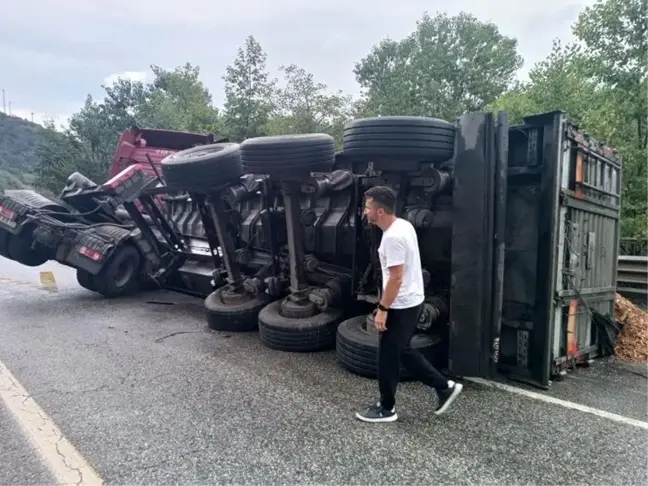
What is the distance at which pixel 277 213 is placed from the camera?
591 cm

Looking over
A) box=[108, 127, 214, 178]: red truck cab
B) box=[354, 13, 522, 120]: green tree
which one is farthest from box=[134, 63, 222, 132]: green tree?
box=[108, 127, 214, 178]: red truck cab

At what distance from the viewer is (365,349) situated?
13.5 ft

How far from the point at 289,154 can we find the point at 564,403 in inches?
120

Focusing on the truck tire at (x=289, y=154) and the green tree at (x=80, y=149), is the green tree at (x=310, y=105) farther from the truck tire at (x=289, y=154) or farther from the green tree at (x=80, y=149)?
the truck tire at (x=289, y=154)

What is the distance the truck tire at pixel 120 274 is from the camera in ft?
25.5

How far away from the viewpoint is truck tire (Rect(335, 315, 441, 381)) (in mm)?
4082

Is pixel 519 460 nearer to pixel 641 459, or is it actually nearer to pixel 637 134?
pixel 641 459

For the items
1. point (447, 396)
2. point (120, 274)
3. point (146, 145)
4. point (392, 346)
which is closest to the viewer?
point (392, 346)

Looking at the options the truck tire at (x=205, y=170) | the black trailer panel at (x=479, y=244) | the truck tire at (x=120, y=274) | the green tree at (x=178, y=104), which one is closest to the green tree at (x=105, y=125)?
the green tree at (x=178, y=104)

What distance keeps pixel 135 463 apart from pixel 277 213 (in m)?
3.56

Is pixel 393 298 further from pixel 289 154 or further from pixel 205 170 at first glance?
pixel 205 170

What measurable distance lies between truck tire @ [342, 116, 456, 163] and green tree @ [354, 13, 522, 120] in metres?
27.2

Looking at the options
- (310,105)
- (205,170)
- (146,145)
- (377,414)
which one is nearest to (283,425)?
(377,414)

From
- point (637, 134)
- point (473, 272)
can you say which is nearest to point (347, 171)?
point (473, 272)
